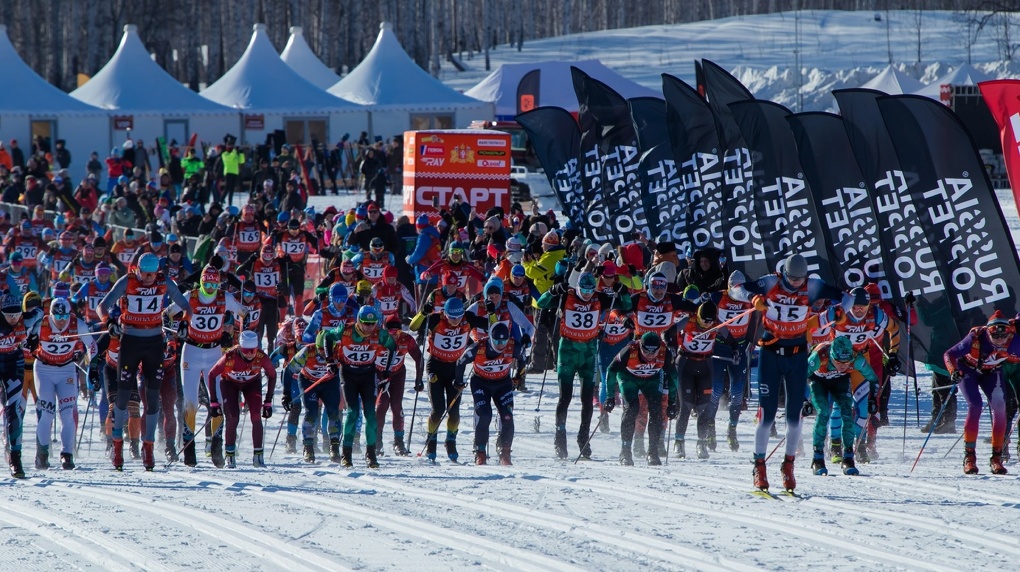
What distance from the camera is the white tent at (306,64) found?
40.5m

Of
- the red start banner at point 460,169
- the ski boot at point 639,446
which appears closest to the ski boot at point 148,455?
the ski boot at point 639,446

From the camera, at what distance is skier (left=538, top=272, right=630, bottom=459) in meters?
12.5

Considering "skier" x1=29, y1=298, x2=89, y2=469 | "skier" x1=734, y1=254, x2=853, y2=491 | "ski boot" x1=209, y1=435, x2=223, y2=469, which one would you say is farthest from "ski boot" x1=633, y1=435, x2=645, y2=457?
"skier" x1=29, y1=298, x2=89, y2=469

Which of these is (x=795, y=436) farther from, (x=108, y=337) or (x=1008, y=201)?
(x=1008, y=201)

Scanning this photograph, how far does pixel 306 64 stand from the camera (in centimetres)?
4069

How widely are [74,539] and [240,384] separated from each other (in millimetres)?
3297

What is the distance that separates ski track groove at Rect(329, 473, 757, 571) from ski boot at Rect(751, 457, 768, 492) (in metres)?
1.56

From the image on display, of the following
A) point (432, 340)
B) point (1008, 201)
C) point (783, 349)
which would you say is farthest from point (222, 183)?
point (783, 349)

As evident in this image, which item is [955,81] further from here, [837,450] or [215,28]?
[215,28]

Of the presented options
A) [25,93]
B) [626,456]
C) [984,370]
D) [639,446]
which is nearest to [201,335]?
[626,456]

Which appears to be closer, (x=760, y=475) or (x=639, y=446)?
(x=760, y=475)

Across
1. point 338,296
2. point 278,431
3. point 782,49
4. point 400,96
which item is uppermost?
point 782,49

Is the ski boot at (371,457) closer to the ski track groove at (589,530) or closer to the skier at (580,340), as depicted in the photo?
the ski track groove at (589,530)

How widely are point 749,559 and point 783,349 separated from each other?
235 centimetres
